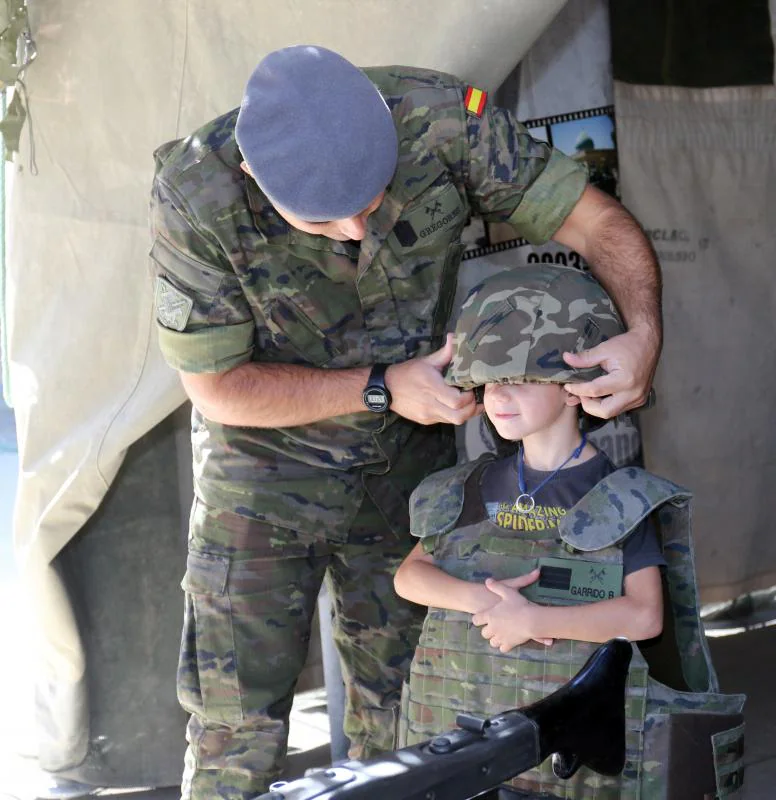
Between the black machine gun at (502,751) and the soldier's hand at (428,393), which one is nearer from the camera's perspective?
the black machine gun at (502,751)

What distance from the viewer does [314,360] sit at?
8.48ft

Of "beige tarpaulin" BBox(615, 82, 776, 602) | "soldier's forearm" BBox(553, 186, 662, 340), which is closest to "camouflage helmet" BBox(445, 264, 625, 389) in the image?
"soldier's forearm" BBox(553, 186, 662, 340)

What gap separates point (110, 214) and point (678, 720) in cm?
183

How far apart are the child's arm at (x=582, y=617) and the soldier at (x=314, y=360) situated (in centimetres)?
34

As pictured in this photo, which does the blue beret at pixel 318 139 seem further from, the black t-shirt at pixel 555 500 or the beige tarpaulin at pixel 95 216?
the beige tarpaulin at pixel 95 216

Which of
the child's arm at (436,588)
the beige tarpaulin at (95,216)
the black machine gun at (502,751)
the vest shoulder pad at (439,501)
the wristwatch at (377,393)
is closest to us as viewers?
the black machine gun at (502,751)

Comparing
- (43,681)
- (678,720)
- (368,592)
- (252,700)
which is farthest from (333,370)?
(43,681)

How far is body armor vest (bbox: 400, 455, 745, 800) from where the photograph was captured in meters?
2.12

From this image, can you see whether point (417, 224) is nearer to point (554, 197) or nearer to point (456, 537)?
point (554, 197)

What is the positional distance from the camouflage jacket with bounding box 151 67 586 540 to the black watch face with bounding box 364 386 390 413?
0.47ft

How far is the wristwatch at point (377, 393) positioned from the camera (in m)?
2.43

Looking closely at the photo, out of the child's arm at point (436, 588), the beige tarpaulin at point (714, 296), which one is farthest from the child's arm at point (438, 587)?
the beige tarpaulin at point (714, 296)

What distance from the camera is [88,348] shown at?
3.19 m

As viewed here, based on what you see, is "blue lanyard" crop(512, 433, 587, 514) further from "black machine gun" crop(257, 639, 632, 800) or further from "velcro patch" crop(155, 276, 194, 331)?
"velcro patch" crop(155, 276, 194, 331)
